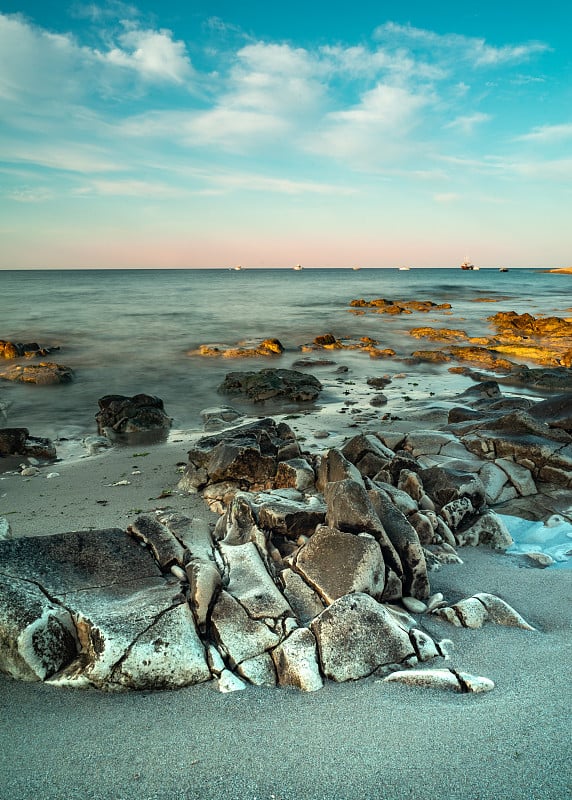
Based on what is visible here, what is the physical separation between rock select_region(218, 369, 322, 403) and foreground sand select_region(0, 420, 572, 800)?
40.2ft

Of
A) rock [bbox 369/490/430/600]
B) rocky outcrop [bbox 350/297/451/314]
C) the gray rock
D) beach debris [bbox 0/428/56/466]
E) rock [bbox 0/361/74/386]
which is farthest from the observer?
rocky outcrop [bbox 350/297/451/314]

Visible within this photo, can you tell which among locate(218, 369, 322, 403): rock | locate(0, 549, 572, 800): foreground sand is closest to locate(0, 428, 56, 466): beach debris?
locate(218, 369, 322, 403): rock

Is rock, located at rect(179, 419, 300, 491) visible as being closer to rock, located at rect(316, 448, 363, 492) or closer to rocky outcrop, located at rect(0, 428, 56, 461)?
rock, located at rect(316, 448, 363, 492)

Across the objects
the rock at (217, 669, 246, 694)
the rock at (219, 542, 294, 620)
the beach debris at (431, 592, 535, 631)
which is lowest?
the beach debris at (431, 592, 535, 631)

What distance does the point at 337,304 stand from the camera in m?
56.7

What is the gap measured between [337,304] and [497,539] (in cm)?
5185

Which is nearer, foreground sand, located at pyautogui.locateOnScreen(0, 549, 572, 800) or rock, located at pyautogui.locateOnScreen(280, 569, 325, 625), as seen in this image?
foreground sand, located at pyautogui.locateOnScreen(0, 549, 572, 800)

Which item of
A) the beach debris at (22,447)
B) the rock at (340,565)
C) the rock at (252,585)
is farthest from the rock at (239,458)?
the beach debris at (22,447)

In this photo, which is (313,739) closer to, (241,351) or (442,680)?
(442,680)

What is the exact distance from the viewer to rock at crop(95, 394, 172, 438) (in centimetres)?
1290

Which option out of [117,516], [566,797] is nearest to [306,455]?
[117,516]

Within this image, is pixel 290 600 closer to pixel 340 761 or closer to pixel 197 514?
pixel 340 761

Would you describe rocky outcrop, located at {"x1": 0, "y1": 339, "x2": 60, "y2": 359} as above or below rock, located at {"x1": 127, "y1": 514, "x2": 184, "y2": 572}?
below

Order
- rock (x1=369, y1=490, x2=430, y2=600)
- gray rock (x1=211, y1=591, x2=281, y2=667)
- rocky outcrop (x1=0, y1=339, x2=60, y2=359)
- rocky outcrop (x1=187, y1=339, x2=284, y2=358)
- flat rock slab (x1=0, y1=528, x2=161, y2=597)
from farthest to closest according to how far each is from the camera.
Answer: rocky outcrop (x1=187, y1=339, x2=284, y2=358), rocky outcrop (x1=0, y1=339, x2=60, y2=359), rock (x1=369, y1=490, x2=430, y2=600), flat rock slab (x1=0, y1=528, x2=161, y2=597), gray rock (x1=211, y1=591, x2=281, y2=667)
